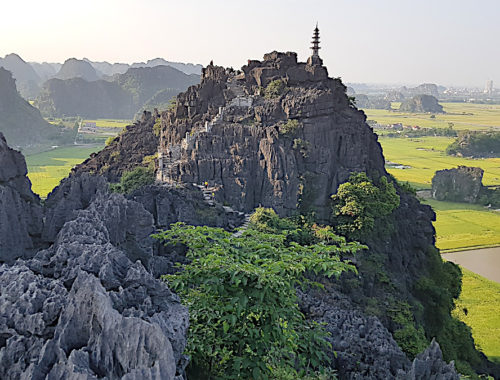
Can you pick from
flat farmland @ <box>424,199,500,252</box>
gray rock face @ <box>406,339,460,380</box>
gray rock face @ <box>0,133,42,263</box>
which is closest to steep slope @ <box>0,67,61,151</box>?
flat farmland @ <box>424,199,500,252</box>

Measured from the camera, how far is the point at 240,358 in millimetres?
5445

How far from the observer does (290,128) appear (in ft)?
72.4

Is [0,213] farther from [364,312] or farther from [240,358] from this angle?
[364,312]

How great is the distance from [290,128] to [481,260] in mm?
20531

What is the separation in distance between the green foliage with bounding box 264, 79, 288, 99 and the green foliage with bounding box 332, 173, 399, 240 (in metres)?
6.42

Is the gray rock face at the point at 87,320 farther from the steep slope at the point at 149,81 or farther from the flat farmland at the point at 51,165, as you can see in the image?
the steep slope at the point at 149,81

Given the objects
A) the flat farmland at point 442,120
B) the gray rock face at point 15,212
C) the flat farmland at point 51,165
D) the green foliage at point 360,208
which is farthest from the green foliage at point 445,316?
the flat farmland at point 442,120

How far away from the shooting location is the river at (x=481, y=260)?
30147 millimetres

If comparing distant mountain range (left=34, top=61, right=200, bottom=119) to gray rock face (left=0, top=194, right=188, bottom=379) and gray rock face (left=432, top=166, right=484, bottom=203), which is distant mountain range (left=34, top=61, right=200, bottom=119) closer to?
gray rock face (left=432, top=166, right=484, bottom=203)

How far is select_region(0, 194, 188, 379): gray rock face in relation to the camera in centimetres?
415

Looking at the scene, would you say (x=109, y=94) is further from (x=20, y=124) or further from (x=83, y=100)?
(x=20, y=124)

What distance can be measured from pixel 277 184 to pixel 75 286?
16.7 m

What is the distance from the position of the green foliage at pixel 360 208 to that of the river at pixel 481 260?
13.3 metres

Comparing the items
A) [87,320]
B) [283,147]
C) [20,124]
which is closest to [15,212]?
[87,320]
